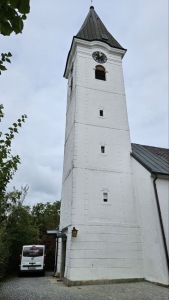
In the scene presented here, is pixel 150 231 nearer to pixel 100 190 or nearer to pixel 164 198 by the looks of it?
pixel 164 198

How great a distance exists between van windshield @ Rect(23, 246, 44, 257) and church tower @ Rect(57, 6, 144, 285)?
1.59 m

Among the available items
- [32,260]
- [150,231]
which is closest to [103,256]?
[150,231]

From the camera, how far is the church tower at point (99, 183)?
1012 centimetres

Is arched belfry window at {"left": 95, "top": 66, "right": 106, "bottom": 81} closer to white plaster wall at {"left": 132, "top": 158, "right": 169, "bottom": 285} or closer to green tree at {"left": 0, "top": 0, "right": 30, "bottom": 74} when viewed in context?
white plaster wall at {"left": 132, "top": 158, "right": 169, "bottom": 285}

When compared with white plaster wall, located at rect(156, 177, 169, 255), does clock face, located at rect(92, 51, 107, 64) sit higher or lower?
higher

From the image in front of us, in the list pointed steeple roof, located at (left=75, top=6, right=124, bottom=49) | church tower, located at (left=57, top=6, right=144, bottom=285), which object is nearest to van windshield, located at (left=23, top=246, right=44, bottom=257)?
church tower, located at (left=57, top=6, right=144, bottom=285)

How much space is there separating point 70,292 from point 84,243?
239cm

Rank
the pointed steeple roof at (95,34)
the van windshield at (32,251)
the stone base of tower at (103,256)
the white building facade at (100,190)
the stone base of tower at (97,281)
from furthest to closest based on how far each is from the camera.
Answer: the pointed steeple roof at (95,34), the van windshield at (32,251), the white building facade at (100,190), the stone base of tower at (103,256), the stone base of tower at (97,281)

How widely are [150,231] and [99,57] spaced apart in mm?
Result: 12618

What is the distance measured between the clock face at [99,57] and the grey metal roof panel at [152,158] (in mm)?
6920

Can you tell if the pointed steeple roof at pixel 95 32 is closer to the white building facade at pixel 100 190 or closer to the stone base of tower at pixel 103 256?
the white building facade at pixel 100 190

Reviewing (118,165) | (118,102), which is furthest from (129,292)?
(118,102)

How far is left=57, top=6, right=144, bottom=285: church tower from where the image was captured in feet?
33.2

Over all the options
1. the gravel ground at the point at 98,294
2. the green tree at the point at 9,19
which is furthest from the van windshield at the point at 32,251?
the green tree at the point at 9,19
